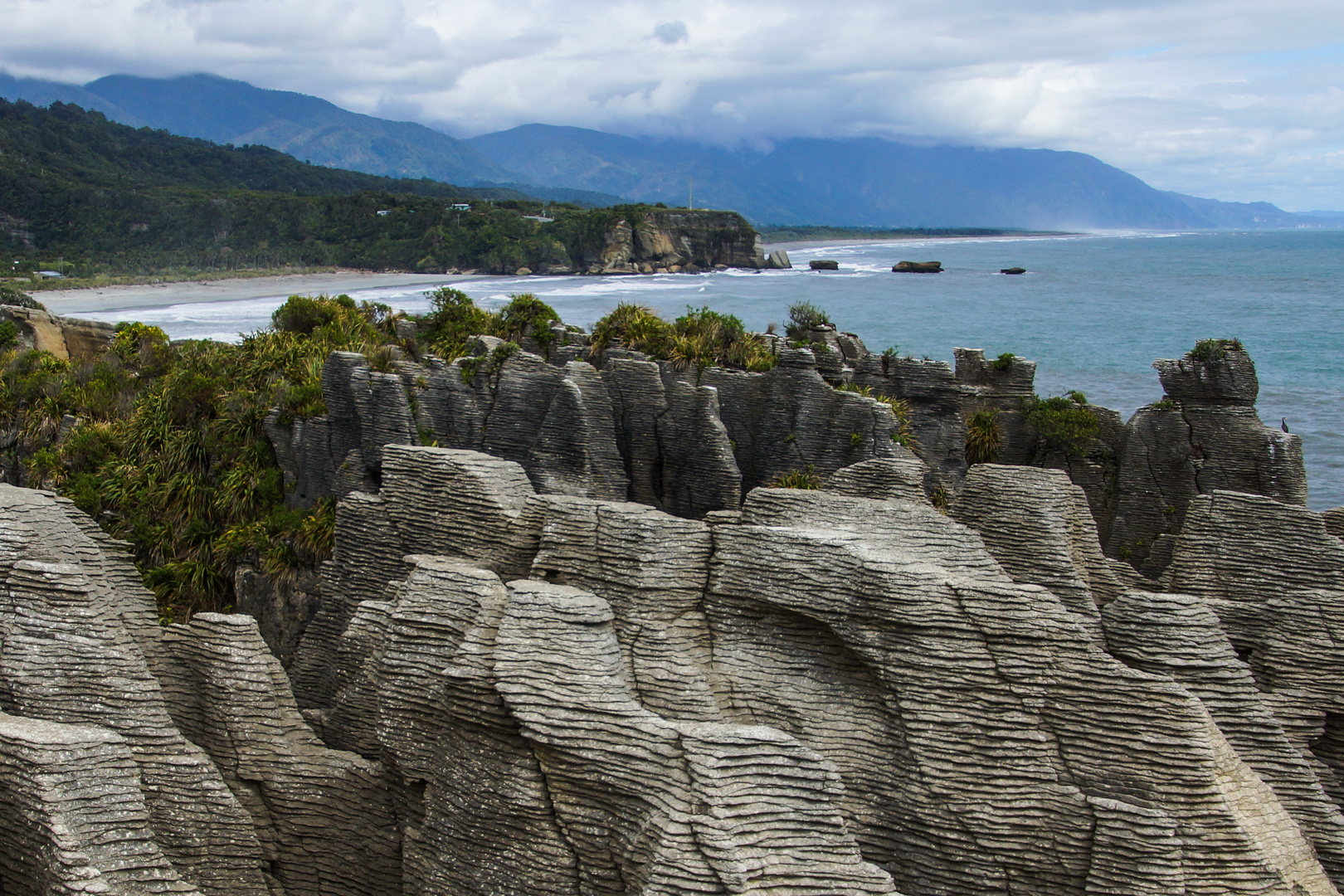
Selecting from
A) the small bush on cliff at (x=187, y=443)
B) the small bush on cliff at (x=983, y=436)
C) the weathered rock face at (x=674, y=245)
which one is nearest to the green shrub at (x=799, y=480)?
the small bush on cliff at (x=983, y=436)

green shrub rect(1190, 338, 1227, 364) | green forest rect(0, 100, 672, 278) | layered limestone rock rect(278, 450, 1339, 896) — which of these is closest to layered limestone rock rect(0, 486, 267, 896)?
layered limestone rock rect(278, 450, 1339, 896)

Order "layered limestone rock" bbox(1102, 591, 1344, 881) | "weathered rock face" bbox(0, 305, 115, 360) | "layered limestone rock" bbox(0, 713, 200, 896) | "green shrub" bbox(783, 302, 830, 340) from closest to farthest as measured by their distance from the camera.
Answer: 1. "layered limestone rock" bbox(0, 713, 200, 896)
2. "layered limestone rock" bbox(1102, 591, 1344, 881)
3. "green shrub" bbox(783, 302, 830, 340)
4. "weathered rock face" bbox(0, 305, 115, 360)

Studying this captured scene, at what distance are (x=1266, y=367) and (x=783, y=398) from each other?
187 ft

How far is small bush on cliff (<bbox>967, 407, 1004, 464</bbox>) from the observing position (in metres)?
23.2

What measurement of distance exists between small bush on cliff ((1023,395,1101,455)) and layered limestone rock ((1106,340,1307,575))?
100 cm

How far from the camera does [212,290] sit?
9381cm

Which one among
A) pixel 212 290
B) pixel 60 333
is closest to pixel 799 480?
pixel 60 333

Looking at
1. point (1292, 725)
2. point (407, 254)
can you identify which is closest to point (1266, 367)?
point (1292, 725)

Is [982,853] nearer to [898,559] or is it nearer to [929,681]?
[929,681]

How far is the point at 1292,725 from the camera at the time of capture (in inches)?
452

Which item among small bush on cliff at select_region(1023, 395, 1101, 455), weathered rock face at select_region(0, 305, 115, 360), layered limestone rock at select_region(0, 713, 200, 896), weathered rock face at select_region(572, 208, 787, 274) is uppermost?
weathered rock face at select_region(572, 208, 787, 274)

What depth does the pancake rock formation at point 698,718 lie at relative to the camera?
9.27 meters

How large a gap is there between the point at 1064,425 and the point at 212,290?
9050 centimetres

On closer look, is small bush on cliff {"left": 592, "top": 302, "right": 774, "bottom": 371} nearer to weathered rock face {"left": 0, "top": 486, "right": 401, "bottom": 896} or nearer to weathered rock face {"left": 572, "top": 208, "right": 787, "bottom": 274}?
weathered rock face {"left": 0, "top": 486, "right": 401, "bottom": 896}
